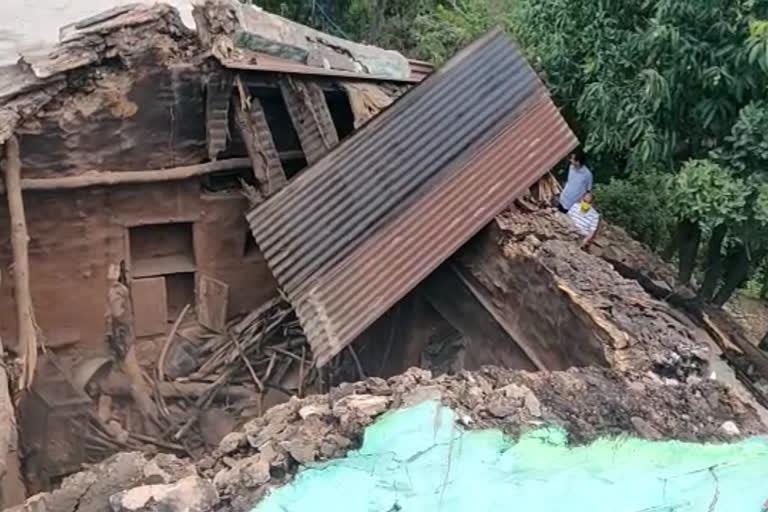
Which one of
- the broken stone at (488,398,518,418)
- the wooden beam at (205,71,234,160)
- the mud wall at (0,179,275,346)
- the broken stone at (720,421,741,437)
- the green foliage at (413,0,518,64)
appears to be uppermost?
the green foliage at (413,0,518,64)

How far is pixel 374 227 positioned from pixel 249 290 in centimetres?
193

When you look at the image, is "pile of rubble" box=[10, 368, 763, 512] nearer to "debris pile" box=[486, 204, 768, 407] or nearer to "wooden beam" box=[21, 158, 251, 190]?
"debris pile" box=[486, 204, 768, 407]

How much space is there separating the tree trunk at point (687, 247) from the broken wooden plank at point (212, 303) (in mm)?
3752

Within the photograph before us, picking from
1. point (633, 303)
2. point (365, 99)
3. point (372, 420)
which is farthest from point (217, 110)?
point (372, 420)

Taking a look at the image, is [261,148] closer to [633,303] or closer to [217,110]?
[217,110]

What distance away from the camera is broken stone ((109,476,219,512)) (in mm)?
3859

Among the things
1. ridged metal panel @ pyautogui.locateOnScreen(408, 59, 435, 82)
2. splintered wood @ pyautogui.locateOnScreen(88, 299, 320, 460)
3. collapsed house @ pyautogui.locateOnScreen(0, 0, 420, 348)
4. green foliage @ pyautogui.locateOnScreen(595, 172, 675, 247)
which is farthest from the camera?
green foliage @ pyautogui.locateOnScreen(595, 172, 675, 247)

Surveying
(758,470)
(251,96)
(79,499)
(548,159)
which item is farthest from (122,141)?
(758,470)

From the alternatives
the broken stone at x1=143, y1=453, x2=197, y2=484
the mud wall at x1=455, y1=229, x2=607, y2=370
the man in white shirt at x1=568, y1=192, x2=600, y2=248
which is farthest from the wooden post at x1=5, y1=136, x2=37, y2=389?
the man in white shirt at x1=568, y1=192, x2=600, y2=248

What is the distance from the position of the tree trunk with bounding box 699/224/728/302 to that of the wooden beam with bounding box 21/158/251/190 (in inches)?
147

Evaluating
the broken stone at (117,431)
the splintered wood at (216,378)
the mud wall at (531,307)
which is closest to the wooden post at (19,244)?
the broken stone at (117,431)

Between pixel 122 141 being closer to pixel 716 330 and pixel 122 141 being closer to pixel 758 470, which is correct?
pixel 716 330

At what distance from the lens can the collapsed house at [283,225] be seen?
6.23 meters

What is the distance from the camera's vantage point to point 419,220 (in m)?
6.59
